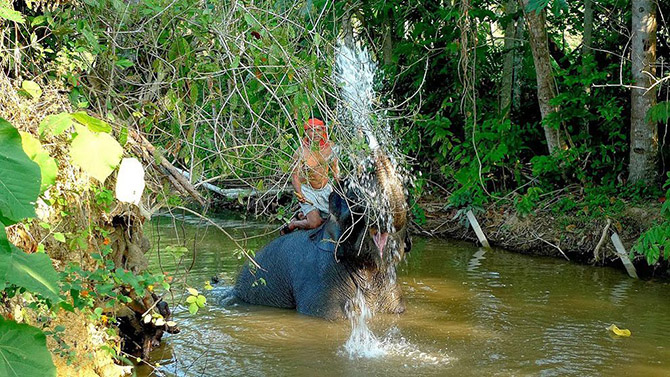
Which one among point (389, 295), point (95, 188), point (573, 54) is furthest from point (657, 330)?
point (573, 54)

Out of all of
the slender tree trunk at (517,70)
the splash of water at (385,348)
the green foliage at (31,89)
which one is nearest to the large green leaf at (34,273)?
the green foliage at (31,89)

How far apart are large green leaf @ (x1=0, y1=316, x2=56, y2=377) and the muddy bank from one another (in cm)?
834

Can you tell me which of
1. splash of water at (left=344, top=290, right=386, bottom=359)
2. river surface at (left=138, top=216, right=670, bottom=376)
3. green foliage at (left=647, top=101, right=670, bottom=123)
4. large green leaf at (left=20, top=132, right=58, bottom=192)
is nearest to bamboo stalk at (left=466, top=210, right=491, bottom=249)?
river surface at (left=138, top=216, right=670, bottom=376)

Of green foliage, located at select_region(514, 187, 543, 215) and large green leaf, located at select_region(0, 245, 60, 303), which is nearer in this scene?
large green leaf, located at select_region(0, 245, 60, 303)

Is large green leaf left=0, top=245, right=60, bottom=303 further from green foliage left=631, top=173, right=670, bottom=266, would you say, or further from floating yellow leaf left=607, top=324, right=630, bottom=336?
green foliage left=631, top=173, right=670, bottom=266

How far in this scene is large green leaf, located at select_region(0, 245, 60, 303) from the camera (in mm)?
1896

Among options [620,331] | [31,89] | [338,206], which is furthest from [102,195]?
[620,331]

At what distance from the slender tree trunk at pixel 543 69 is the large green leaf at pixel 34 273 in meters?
9.55

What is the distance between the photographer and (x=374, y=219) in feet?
20.4

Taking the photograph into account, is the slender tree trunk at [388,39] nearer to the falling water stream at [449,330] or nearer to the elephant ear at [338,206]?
the falling water stream at [449,330]

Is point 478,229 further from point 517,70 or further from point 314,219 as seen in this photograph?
point 314,219

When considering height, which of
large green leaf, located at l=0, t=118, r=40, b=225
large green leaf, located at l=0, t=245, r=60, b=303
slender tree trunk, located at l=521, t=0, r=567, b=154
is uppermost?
slender tree trunk, located at l=521, t=0, r=567, b=154

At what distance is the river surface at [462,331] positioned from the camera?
581 cm

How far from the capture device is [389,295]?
743 centimetres
